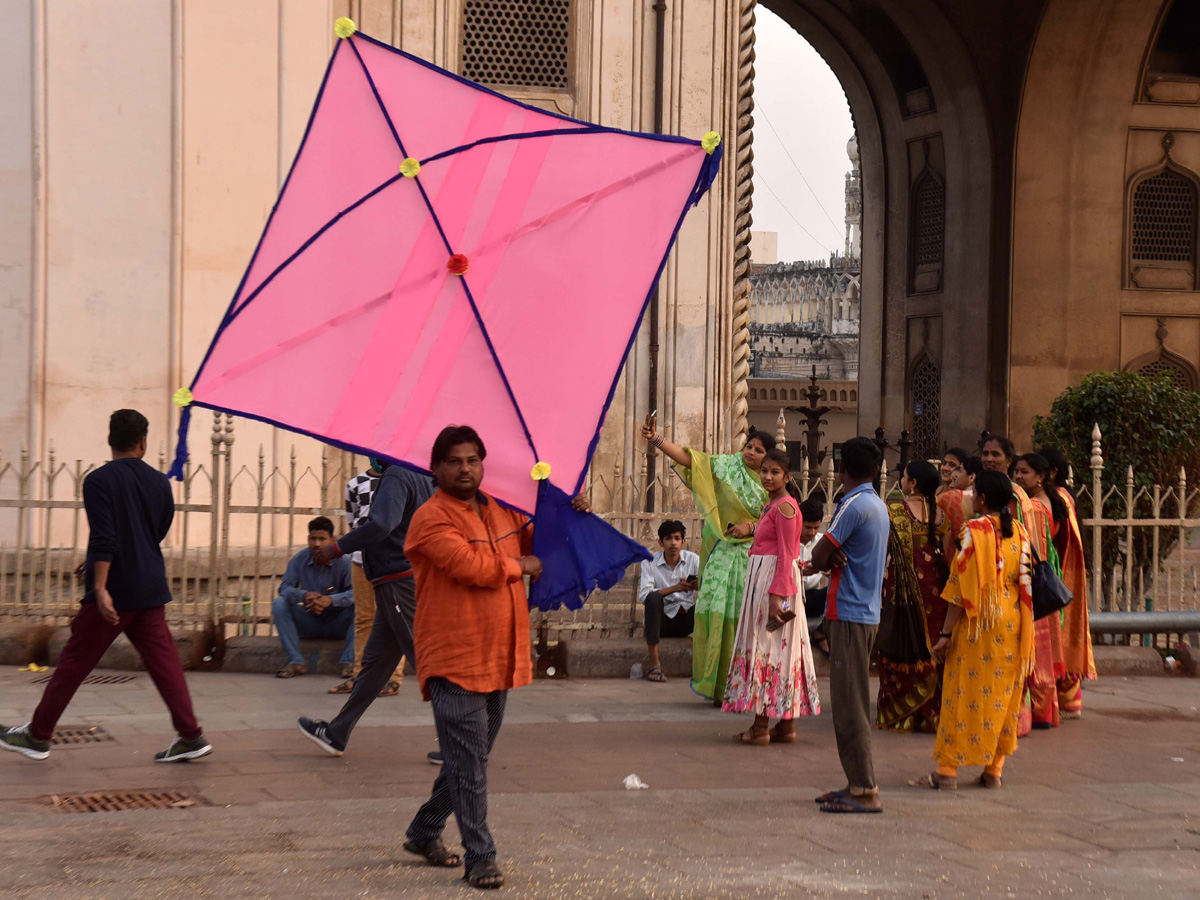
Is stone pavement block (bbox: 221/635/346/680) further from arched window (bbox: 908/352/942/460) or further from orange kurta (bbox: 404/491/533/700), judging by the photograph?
arched window (bbox: 908/352/942/460)

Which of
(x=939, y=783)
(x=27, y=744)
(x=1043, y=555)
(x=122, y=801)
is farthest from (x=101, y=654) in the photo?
(x=1043, y=555)

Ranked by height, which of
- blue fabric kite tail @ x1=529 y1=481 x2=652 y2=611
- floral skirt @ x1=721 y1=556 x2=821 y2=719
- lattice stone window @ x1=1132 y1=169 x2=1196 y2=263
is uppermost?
lattice stone window @ x1=1132 y1=169 x2=1196 y2=263

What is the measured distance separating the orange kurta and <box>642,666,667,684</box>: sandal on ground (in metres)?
4.62

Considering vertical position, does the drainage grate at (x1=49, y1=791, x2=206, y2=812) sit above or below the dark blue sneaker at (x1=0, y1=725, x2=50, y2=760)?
below

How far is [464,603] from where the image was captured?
4.67 metres

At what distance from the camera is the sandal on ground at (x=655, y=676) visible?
9312mm

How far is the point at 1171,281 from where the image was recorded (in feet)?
77.0

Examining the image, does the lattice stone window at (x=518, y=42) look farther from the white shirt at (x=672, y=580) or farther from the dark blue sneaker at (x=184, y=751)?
the dark blue sneaker at (x=184, y=751)

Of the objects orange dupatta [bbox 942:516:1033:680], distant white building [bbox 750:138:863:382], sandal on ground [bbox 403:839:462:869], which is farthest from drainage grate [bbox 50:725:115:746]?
distant white building [bbox 750:138:863:382]

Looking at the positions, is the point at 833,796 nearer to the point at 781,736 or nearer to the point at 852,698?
the point at 852,698

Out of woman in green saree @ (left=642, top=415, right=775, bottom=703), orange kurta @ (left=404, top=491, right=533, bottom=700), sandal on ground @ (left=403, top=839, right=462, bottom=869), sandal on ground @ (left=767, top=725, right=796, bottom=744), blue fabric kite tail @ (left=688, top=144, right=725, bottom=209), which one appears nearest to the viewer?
orange kurta @ (left=404, top=491, right=533, bottom=700)

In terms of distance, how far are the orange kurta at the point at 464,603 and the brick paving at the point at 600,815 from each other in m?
0.67

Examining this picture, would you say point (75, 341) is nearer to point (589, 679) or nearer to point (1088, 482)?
point (589, 679)

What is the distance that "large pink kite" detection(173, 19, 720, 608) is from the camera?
5012mm
